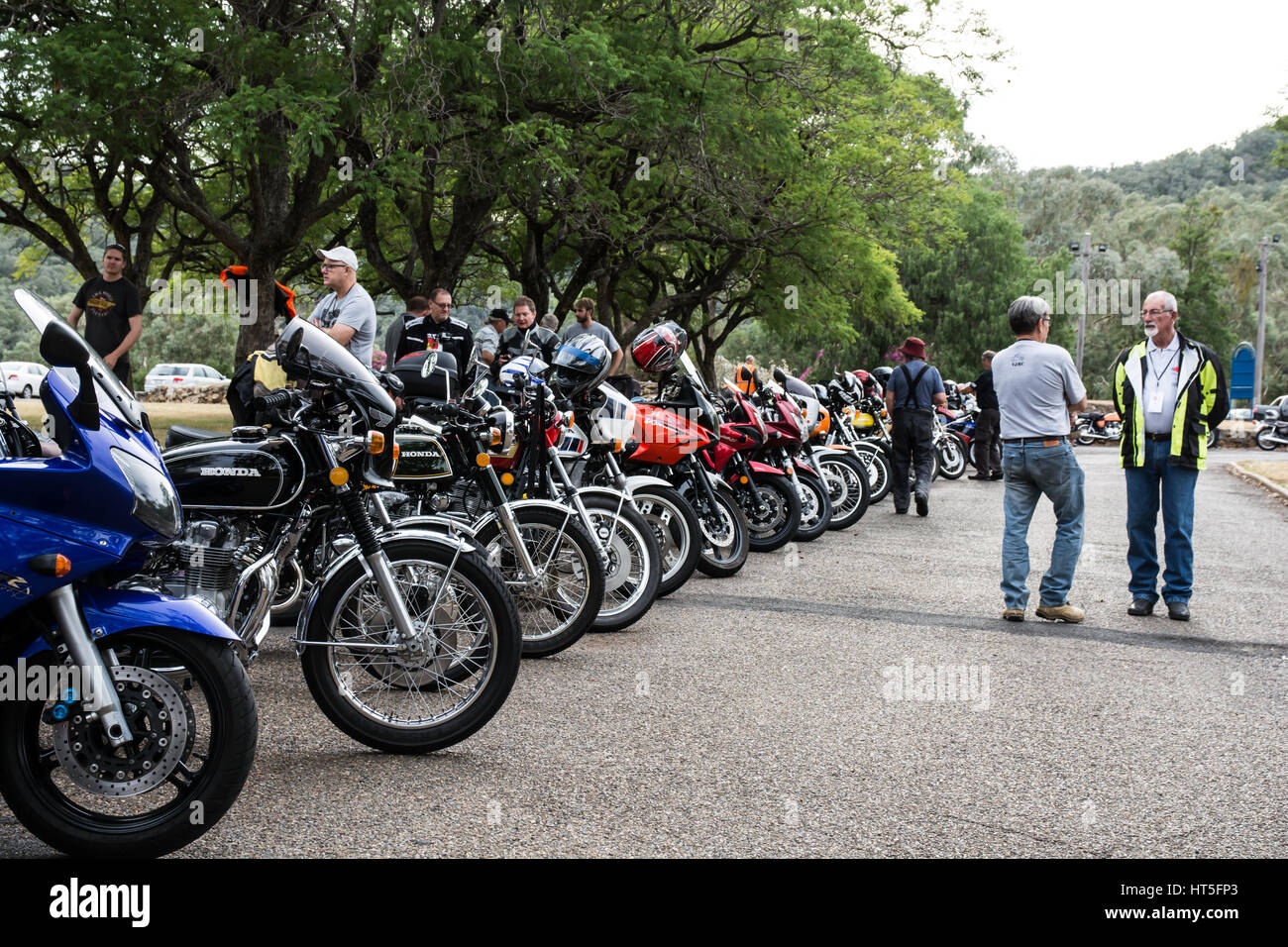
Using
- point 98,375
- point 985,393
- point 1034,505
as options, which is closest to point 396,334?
point 1034,505

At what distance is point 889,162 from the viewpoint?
26250mm

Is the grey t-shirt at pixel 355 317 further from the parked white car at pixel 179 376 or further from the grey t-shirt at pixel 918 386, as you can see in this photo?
the parked white car at pixel 179 376

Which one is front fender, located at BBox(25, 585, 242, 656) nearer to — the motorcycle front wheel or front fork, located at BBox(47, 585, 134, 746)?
front fork, located at BBox(47, 585, 134, 746)

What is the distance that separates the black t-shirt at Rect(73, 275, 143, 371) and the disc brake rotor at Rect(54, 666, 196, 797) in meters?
7.67

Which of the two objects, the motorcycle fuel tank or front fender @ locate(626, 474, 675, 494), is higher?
the motorcycle fuel tank

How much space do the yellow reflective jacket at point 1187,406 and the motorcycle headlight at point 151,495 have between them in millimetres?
6227

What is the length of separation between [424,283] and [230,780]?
18598mm

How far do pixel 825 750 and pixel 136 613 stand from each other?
8.44 feet

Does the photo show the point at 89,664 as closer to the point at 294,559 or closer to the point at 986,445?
the point at 294,559

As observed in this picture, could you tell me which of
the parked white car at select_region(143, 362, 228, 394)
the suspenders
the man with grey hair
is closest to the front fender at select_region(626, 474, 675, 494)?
the man with grey hair

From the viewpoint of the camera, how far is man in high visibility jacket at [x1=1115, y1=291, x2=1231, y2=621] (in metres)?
8.09

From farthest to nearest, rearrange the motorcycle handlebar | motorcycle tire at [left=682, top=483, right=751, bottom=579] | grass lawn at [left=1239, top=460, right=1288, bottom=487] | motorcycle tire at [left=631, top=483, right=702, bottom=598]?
grass lawn at [left=1239, top=460, right=1288, bottom=487] → motorcycle tire at [left=682, top=483, right=751, bottom=579] → motorcycle tire at [left=631, top=483, right=702, bottom=598] → the motorcycle handlebar
